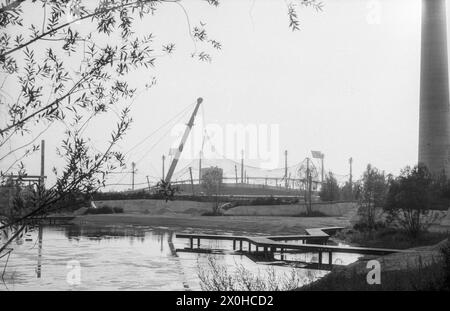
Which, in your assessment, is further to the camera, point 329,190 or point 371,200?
point 329,190

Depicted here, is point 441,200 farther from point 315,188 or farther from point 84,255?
point 315,188

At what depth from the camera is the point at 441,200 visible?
2753cm

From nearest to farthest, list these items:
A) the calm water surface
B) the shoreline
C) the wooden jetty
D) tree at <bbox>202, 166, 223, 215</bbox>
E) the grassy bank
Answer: the calm water surface
the wooden jetty
the grassy bank
the shoreline
tree at <bbox>202, 166, 223, 215</bbox>

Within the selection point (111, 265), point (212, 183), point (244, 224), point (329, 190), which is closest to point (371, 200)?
point (244, 224)

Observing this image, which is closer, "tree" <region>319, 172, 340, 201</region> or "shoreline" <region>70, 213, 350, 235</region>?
"shoreline" <region>70, 213, 350, 235</region>

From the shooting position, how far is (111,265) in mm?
14625

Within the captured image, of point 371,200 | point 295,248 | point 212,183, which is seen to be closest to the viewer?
point 295,248

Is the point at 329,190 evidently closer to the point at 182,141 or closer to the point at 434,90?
the point at 434,90

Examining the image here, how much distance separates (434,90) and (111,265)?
3817 cm

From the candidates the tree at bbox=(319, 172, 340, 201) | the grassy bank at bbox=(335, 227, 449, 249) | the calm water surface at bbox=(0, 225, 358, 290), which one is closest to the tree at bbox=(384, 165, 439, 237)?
the grassy bank at bbox=(335, 227, 449, 249)

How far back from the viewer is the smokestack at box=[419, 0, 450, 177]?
149ft

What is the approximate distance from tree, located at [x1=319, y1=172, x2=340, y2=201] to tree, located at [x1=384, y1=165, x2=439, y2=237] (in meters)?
29.8

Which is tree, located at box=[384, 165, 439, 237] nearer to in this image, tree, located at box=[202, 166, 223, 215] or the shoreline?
the shoreline
